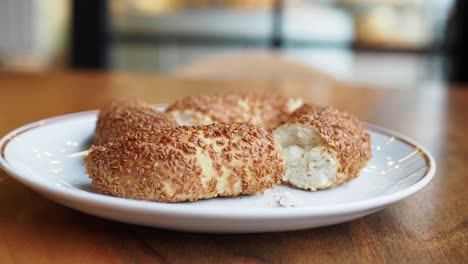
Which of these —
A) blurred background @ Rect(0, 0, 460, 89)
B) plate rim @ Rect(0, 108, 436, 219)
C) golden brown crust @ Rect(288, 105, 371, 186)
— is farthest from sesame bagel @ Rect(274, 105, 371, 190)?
blurred background @ Rect(0, 0, 460, 89)

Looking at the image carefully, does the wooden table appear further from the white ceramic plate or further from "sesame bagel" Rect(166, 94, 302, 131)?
"sesame bagel" Rect(166, 94, 302, 131)

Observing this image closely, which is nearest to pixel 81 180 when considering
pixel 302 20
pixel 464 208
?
pixel 464 208

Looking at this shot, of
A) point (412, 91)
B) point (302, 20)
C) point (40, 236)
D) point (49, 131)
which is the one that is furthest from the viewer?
point (302, 20)

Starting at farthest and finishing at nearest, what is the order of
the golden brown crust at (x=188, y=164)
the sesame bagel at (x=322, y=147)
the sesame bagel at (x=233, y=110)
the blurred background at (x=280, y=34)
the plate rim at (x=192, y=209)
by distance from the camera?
the blurred background at (x=280, y=34), the sesame bagel at (x=233, y=110), the sesame bagel at (x=322, y=147), the golden brown crust at (x=188, y=164), the plate rim at (x=192, y=209)

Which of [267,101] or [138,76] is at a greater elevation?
[267,101]

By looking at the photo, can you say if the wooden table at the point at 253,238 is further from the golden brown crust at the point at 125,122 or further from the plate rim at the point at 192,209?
the golden brown crust at the point at 125,122

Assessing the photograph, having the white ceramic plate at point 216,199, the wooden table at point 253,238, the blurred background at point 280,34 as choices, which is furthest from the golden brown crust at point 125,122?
the blurred background at point 280,34

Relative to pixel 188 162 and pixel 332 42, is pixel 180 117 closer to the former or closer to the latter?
pixel 188 162
